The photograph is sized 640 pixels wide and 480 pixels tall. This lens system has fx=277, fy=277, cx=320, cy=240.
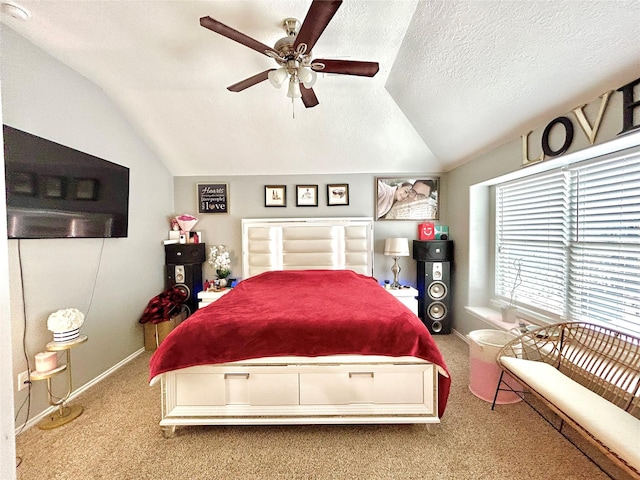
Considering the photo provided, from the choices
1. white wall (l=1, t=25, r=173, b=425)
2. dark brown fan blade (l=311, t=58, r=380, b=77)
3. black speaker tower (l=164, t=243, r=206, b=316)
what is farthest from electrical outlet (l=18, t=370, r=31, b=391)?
dark brown fan blade (l=311, t=58, r=380, b=77)

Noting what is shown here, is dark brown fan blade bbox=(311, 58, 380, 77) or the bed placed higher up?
dark brown fan blade bbox=(311, 58, 380, 77)

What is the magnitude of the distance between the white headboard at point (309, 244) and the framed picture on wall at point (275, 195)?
0.95 ft

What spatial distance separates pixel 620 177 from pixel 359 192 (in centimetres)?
269

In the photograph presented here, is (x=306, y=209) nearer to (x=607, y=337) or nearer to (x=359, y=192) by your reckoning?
(x=359, y=192)

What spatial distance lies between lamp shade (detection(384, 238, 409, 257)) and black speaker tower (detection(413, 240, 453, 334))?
21cm

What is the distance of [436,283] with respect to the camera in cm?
376

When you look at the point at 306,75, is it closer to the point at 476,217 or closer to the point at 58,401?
the point at 476,217

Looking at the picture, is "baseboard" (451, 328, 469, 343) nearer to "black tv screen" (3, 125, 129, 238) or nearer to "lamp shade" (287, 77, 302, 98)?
"lamp shade" (287, 77, 302, 98)

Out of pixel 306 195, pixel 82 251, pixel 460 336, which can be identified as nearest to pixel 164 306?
pixel 82 251

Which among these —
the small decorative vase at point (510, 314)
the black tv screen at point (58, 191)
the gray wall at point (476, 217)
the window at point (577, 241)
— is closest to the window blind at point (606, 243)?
the window at point (577, 241)

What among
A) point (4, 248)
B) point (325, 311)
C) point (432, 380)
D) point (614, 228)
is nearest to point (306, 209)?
point (325, 311)

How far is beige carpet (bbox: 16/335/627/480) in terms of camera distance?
166 centimetres

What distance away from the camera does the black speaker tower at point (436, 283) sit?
12.3 ft

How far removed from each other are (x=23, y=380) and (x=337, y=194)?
366 centimetres
